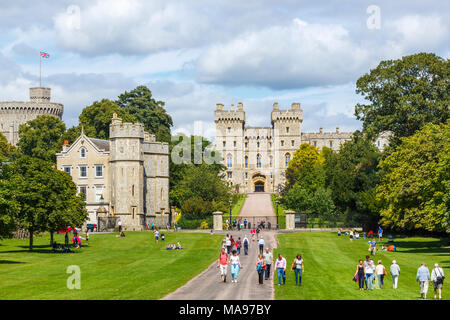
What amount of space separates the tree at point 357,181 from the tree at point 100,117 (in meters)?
33.2

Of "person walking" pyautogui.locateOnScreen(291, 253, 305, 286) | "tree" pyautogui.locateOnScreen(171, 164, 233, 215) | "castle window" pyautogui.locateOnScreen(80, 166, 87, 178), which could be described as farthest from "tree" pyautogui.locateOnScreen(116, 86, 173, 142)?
"person walking" pyautogui.locateOnScreen(291, 253, 305, 286)

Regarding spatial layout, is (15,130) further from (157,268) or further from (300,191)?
(157,268)

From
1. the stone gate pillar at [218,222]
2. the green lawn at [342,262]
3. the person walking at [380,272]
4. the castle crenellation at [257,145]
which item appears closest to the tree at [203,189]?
the stone gate pillar at [218,222]

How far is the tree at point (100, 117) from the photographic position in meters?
105

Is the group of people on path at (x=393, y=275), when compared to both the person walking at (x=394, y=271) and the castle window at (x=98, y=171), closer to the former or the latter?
the person walking at (x=394, y=271)

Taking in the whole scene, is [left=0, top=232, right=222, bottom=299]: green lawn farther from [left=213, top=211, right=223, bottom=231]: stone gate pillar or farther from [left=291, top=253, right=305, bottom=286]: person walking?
[left=213, top=211, right=223, bottom=231]: stone gate pillar

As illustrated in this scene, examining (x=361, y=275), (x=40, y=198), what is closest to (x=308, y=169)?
(x=40, y=198)

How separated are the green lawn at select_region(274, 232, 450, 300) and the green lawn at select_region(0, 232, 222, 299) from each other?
19.3ft

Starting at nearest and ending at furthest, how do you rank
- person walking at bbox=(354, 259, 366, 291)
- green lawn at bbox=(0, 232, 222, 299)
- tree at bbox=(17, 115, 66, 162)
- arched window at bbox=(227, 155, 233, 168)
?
green lawn at bbox=(0, 232, 222, 299)
person walking at bbox=(354, 259, 366, 291)
tree at bbox=(17, 115, 66, 162)
arched window at bbox=(227, 155, 233, 168)

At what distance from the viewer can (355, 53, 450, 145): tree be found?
69.3 meters

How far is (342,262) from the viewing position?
155 feet
